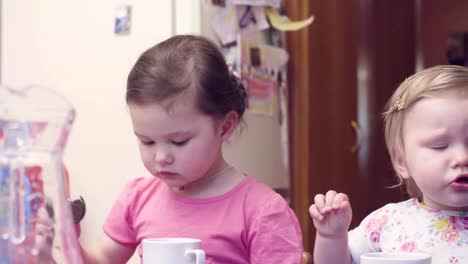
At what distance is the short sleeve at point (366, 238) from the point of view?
114 cm

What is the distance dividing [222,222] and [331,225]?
0.20 metres

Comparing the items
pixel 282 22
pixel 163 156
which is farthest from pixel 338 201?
pixel 282 22

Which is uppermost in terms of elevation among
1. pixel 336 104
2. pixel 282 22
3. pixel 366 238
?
pixel 282 22

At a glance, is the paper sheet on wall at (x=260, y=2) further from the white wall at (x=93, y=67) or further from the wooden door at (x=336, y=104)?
the white wall at (x=93, y=67)

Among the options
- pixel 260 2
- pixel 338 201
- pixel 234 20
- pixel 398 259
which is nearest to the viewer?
pixel 398 259

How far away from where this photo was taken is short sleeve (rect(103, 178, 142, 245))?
49.4 inches

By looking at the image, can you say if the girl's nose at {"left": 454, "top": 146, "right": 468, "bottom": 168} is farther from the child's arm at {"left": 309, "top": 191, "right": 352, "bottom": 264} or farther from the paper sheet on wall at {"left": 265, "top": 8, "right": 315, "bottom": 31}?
the paper sheet on wall at {"left": 265, "top": 8, "right": 315, "bottom": 31}

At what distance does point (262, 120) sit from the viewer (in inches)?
90.7

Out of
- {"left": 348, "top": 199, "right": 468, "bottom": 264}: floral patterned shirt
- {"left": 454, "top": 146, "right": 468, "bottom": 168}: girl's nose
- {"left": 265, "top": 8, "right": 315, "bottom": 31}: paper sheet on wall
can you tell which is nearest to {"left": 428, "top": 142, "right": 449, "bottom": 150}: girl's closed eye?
{"left": 454, "top": 146, "right": 468, "bottom": 168}: girl's nose

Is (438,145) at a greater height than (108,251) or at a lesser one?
greater

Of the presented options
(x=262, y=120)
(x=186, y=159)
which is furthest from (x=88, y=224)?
(x=186, y=159)

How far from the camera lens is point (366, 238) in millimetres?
1154

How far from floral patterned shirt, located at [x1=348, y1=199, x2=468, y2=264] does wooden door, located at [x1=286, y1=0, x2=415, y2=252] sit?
1.30 meters

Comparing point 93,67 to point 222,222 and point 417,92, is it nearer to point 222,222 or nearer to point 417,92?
point 222,222
